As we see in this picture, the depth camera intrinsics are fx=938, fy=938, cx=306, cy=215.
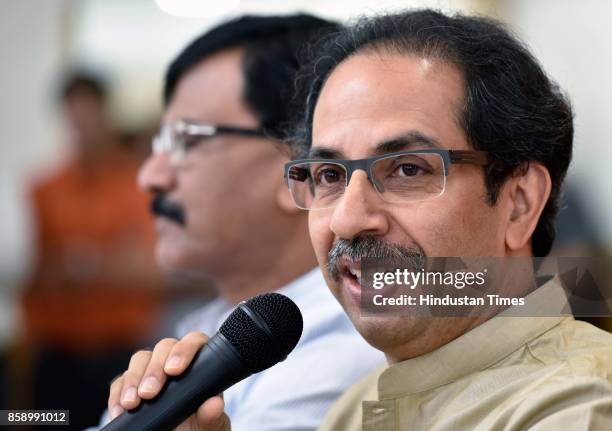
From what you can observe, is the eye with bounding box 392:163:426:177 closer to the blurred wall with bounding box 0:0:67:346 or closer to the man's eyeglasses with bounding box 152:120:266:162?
the man's eyeglasses with bounding box 152:120:266:162

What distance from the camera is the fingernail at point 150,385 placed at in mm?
1436

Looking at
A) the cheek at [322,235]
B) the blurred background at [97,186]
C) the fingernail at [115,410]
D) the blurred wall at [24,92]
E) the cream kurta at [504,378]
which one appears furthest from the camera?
the blurred wall at [24,92]

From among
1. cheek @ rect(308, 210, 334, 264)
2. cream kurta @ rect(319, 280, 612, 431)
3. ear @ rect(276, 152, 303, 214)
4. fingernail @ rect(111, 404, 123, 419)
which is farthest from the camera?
ear @ rect(276, 152, 303, 214)

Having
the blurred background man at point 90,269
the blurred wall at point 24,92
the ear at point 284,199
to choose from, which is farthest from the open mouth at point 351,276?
the blurred wall at point 24,92

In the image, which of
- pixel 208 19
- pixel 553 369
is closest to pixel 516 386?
pixel 553 369

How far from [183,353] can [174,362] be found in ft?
0.08

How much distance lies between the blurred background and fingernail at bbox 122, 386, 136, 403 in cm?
259

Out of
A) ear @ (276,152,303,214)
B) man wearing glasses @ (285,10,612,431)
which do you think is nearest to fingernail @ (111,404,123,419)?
man wearing glasses @ (285,10,612,431)

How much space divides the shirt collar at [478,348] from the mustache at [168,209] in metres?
1.17

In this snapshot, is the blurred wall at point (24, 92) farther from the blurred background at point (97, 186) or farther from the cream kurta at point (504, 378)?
the cream kurta at point (504, 378)

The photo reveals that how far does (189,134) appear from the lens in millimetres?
2680

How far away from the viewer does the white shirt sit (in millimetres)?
2070

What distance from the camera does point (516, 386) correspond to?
1.48m

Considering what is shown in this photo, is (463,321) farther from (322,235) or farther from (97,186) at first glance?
(97,186)
